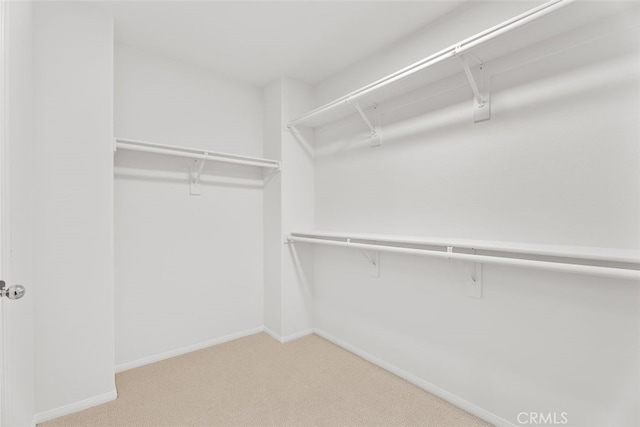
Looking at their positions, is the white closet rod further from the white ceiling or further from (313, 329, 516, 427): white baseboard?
(313, 329, 516, 427): white baseboard

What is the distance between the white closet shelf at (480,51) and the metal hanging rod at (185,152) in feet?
2.51

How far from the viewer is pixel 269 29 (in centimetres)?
205

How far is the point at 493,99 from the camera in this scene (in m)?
1.64

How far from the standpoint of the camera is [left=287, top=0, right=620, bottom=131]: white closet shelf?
4.06 ft

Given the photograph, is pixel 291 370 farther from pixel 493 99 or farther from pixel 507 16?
pixel 507 16

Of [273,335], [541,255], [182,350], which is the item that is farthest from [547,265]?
[182,350]

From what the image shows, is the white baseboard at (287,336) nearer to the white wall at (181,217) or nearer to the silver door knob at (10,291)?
the white wall at (181,217)

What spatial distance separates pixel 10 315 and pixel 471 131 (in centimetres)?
242

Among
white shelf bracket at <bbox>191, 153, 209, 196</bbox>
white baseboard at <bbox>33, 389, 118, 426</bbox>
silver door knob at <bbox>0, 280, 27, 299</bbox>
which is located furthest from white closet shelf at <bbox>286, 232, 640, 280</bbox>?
white baseboard at <bbox>33, 389, 118, 426</bbox>

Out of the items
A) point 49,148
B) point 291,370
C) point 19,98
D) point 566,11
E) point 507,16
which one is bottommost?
point 291,370

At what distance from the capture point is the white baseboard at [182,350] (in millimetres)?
2197

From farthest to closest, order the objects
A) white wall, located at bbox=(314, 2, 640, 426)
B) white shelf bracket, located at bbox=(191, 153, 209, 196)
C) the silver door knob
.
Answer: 1. white shelf bracket, located at bbox=(191, 153, 209, 196)
2. white wall, located at bbox=(314, 2, 640, 426)
3. the silver door knob

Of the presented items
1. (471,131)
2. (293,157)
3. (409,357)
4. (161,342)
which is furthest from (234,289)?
(471,131)

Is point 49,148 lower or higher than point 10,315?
higher
